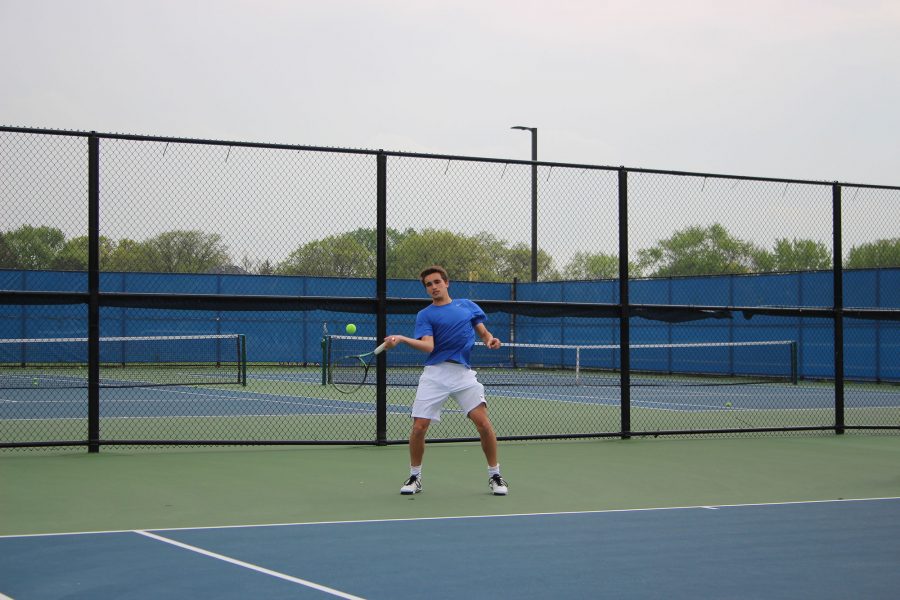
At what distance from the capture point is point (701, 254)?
23969mm

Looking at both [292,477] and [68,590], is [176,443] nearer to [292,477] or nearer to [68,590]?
[292,477]

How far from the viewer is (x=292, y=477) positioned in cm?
918

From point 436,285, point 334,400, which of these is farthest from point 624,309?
point 334,400

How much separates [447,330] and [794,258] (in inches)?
653

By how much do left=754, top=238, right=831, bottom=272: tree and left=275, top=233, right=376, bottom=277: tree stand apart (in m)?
11.1

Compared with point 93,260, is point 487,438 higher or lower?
lower

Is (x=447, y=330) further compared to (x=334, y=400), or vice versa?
(x=334, y=400)

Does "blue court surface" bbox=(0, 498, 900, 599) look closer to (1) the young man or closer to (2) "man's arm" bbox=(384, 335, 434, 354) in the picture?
(1) the young man

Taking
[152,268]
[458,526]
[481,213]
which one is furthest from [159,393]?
[458,526]

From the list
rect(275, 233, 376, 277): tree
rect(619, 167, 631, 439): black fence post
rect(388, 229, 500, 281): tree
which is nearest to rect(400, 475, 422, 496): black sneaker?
rect(275, 233, 376, 277): tree

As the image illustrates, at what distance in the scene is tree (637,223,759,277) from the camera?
1888cm

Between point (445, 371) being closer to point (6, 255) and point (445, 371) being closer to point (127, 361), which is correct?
point (6, 255)

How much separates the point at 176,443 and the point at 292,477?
1.81 meters

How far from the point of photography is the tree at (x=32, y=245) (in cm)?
1078
